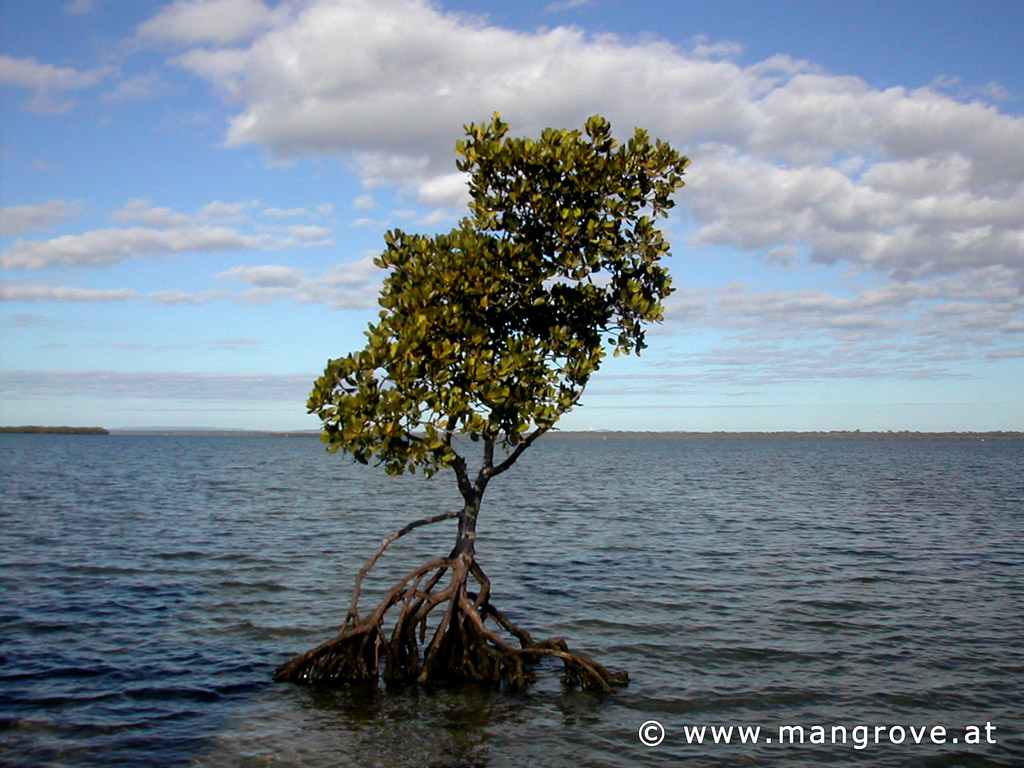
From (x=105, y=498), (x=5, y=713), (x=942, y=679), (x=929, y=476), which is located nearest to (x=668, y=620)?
(x=942, y=679)

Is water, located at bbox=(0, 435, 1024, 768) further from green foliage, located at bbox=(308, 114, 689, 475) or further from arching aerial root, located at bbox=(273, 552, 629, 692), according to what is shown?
green foliage, located at bbox=(308, 114, 689, 475)

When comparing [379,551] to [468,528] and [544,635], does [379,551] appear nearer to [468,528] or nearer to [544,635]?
[468,528]

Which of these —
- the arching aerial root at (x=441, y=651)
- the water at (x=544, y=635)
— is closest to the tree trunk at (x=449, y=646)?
the arching aerial root at (x=441, y=651)

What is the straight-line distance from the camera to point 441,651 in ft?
61.3

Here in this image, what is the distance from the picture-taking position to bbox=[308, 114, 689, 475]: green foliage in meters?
15.9

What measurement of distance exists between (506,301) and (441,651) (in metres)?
8.00

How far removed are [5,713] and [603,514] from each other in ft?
134

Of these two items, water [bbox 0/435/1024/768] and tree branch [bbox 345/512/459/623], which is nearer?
water [bbox 0/435/1024/768]

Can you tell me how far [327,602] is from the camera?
2598 cm

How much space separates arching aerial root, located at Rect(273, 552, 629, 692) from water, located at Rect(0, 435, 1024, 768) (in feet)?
1.71

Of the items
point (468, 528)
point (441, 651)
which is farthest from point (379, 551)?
point (441, 651)

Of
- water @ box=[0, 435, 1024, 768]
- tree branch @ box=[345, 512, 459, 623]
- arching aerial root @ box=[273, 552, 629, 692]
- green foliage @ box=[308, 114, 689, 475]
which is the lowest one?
water @ box=[0, 435, 1024, 768]

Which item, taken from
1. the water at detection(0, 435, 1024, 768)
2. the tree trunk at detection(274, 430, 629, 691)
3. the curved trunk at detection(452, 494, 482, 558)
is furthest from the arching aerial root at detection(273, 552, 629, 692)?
the water at detection(0, 435, 1024, 768)

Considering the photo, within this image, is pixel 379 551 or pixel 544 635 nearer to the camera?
pixel 379 551
